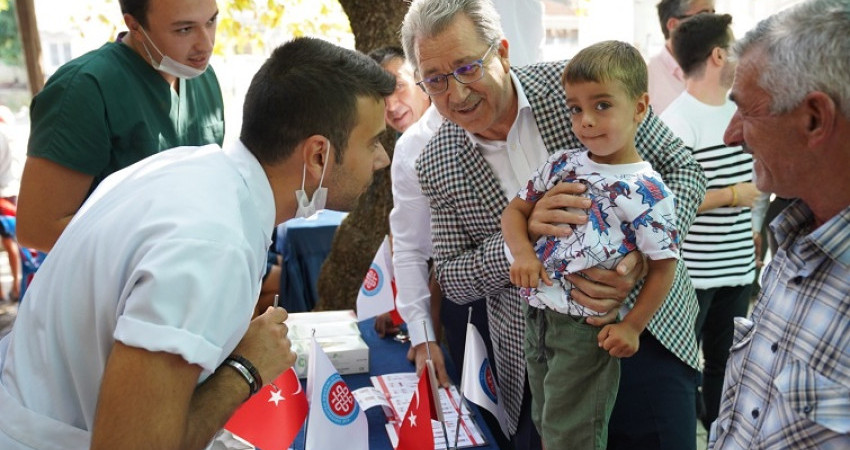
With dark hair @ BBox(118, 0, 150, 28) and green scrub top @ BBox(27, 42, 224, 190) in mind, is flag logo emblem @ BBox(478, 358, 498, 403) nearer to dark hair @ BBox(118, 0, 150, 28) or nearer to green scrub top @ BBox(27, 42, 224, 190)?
green scrub top @ BBox(27, 42, 224, 190)

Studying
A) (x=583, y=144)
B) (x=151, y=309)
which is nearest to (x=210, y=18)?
(x=583, y=144)

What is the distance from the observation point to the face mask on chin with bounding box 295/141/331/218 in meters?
1.44

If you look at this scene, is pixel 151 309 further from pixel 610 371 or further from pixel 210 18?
pixel 210 18

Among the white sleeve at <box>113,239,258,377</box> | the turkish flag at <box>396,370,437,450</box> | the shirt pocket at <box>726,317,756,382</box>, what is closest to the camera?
the white sleeve at <box>113,239,258,377</box>

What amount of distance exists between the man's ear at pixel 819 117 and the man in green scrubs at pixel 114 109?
6.16ft

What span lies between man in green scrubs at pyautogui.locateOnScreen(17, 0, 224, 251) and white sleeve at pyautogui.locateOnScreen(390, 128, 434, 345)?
78cm

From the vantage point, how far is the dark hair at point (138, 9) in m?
2.25

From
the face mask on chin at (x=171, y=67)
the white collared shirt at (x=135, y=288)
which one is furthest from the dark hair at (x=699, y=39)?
the white collared shirt at (x=135, y=288)

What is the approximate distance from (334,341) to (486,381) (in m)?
0.65

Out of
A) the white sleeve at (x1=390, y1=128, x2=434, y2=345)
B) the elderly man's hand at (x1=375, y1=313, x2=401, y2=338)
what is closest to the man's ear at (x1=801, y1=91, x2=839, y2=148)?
the white sleeve at (x1=390, y1=128, x2=434, y2=345)

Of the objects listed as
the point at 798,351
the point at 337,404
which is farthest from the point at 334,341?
the point at 798,351

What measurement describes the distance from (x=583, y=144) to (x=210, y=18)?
1.34 m

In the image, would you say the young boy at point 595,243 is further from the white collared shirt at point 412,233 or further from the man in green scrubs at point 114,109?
the man in green scrubs at point 114,109

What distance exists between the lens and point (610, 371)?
5.65 feet
